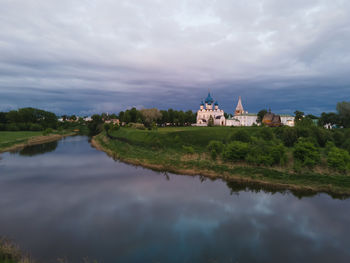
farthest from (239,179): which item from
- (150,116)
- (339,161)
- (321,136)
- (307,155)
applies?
(150,116)

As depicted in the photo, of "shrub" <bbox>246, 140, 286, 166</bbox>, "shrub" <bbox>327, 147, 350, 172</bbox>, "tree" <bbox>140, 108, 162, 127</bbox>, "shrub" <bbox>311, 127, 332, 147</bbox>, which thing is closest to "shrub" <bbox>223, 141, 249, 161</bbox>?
"shrub" <bbox>246, 140, 286, 166</bbox>

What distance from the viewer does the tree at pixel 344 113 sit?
52375mm

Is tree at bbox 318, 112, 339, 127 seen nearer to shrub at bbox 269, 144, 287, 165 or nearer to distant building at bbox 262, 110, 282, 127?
distant building at bbox 262, 110, 282, 127

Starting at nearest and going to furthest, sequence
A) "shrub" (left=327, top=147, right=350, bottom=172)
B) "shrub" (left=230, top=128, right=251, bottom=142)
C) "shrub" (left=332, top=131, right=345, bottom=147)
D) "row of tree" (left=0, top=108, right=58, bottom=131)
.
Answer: "shrub" (left=327, top=147, right=350, bottom=172) → "shrub" (left=230, top=128, right=251, bottom=142) → "shrub" (left=332, top=131, right=345, bottom=147) → "row of tree" (left=0, top=108, right=58, bottom=131)

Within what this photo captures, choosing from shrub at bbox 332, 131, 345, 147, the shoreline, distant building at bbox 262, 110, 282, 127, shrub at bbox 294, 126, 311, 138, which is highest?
distant building at bbox 262, 110, 282, 127

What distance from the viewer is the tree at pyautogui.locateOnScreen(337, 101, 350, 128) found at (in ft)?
172

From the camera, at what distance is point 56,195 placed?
1800cm

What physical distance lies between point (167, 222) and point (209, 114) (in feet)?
248

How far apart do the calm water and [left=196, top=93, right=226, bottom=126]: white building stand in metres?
62.6

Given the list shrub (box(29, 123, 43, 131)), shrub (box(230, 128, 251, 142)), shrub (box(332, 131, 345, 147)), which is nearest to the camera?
shrub (box(230, 128, 251, 142))

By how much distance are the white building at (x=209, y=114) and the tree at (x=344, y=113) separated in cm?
3766

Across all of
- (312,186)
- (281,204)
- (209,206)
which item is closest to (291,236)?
(281,204)

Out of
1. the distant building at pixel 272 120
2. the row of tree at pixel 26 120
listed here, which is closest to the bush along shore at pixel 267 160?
the distant building at pixel 272 120

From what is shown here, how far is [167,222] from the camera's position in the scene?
13.9 m
